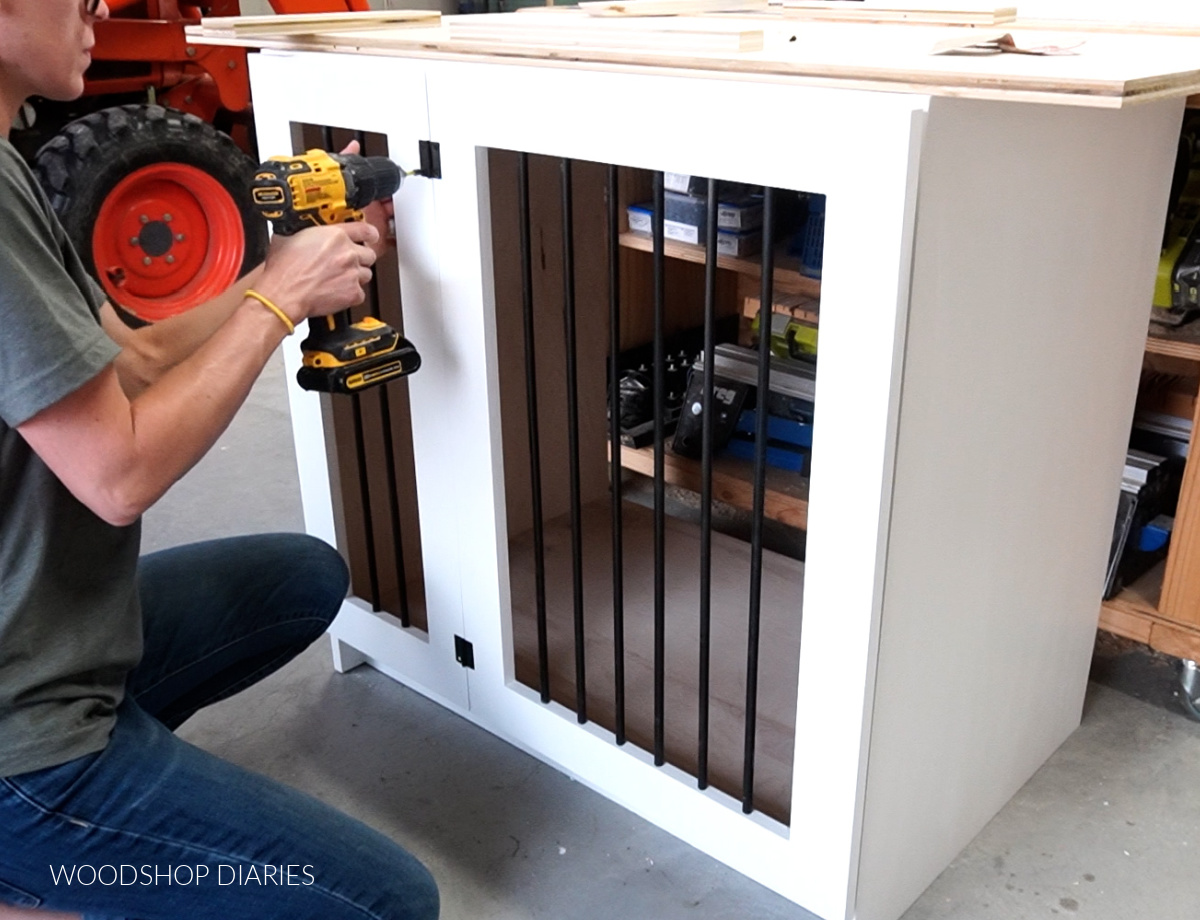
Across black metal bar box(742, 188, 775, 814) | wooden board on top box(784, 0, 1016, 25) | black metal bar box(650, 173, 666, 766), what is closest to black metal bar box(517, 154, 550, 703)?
black metal bar box(650, 173, 666, 766)

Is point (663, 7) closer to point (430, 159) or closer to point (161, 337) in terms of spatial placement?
point (430, 159)

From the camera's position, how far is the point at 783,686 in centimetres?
143

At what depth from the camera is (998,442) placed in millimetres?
1083

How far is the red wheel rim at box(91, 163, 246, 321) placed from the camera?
2.34 m

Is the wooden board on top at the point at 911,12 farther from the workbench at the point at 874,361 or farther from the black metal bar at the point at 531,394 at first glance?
the black metal bar at the point at 531,394

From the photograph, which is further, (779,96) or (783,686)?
(783,686)

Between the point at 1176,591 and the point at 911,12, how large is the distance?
0.84 meters

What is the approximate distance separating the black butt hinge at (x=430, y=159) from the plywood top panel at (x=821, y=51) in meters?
0.10

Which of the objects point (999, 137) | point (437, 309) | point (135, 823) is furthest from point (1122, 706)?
point (135, 823)

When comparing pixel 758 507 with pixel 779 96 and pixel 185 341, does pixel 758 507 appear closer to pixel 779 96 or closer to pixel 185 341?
pixel 779 96

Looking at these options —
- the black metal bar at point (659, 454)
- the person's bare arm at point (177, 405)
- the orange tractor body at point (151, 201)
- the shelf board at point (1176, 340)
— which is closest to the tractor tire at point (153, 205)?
the orange tractor body at point (151, 201)

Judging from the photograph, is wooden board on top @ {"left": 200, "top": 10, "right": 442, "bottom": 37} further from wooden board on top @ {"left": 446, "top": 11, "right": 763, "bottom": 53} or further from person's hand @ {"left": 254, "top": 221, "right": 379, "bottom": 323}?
person's hand @ {"left": 254, "top": 221, "right": 379, "bottom": 323}

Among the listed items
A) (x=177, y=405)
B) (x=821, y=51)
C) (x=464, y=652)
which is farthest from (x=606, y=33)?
(x=464, y=652)

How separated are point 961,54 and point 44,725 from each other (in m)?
0.97
